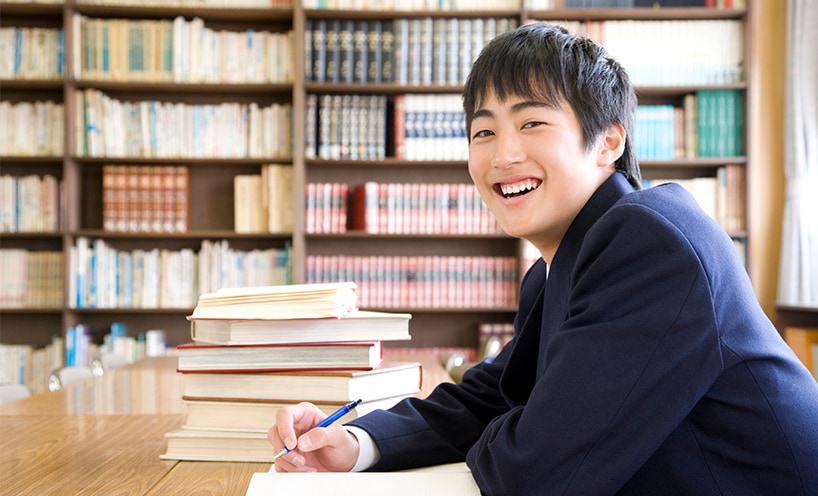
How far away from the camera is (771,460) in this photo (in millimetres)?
892

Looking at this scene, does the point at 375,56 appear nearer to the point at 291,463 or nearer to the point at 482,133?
the point at 482,133

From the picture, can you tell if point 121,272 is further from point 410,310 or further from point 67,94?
point 410,310

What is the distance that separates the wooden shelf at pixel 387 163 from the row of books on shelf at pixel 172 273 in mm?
470

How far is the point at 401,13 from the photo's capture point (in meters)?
Answer: 4.29

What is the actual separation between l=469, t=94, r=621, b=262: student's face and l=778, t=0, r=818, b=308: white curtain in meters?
3.41

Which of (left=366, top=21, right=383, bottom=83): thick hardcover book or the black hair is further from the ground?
(left=366, top=21, right=383, bottom=83): thick hardcover book

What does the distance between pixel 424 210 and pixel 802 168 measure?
1.79m

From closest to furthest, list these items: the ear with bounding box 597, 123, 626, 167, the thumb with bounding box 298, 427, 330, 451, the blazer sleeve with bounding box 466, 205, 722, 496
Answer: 1. the blazer sleeve with bounding box 466, 205, 722, 496
2. the thumb with bounding box 298, 427, 330, 451
3. the ear with bounding box 597, 123, 626, 167

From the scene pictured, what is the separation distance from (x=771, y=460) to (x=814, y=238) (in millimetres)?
3642

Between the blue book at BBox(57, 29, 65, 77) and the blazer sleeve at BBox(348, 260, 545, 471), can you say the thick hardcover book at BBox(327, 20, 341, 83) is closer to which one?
the blue book at BBox(57, 29, 65, 77)

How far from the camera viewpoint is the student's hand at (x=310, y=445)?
1023mm

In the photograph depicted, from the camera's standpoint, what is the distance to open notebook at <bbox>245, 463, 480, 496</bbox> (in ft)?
2.94

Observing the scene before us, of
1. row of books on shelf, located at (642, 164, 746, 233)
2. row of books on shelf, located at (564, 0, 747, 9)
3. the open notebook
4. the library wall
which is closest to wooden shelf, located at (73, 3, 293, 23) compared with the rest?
row of books on shelf, located at (564, 0, 747, 9)

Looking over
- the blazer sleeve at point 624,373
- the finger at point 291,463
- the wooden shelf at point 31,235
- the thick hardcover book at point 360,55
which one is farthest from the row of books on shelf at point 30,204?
the blazer sleeve at point 624,373
